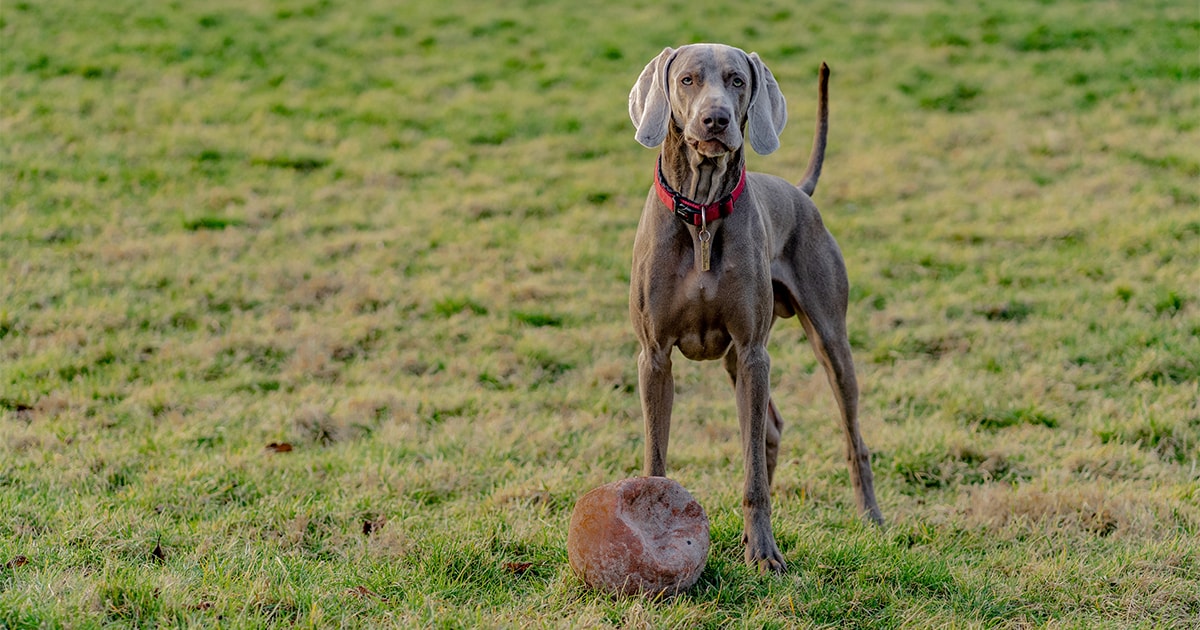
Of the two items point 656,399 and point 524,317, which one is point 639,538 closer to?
point 656,399

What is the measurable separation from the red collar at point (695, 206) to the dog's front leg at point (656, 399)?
20.5 inches

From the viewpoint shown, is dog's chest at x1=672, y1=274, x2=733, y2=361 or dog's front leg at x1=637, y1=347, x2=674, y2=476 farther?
dog's front leg at x1=637, y1=347, x2=674, y2=476

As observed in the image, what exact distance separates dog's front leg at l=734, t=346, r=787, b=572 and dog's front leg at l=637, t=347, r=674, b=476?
0.94 ft

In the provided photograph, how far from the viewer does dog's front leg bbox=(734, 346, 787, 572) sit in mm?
3914

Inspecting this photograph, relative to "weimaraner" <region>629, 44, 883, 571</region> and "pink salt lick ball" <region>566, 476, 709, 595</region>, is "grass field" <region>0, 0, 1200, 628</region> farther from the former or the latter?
"weimaraner" <region>629, 44, 883, 571</region>

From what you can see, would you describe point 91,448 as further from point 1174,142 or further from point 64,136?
point 1174,142

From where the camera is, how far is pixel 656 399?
411 centimetres

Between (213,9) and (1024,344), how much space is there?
1081cm

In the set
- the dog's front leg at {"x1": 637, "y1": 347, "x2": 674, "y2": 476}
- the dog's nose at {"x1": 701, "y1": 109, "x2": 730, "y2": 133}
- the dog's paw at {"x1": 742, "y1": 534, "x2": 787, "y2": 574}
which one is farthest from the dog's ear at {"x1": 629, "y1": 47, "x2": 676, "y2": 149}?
the dog's paw at {"x1": 742, "y1": 534, "x2": 787, "y2": 574}

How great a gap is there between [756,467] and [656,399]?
1.51ft

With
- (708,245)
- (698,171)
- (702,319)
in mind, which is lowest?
(702,319)

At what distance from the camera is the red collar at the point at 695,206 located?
12.6 ft

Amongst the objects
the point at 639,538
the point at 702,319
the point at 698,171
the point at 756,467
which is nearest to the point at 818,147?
the point at 698,171

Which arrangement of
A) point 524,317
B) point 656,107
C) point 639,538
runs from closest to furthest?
1. point 639,538
2. point 656,107
3. point 524,317
